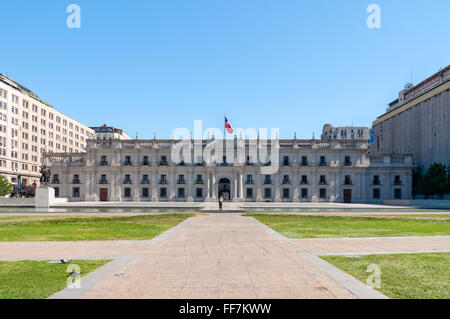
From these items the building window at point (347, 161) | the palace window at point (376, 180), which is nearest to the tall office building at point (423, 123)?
the palace window at point (376, 180)

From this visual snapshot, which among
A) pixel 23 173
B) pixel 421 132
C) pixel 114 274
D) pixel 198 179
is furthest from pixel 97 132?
pixel 114 274

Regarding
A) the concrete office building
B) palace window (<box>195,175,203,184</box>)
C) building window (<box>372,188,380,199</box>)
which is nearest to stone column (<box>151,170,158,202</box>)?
palace window (<box>195,175,203,184</box>)

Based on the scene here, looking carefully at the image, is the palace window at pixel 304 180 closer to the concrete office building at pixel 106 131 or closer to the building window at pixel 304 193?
the building window at pixel 304 193

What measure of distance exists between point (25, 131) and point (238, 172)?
5209cm

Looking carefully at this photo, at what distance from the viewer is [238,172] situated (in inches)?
2569

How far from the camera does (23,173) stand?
78.5 metres

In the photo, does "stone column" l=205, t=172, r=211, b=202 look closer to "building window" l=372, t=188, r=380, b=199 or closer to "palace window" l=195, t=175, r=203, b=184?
"palace window" l=195, t=175, r=203, b=184

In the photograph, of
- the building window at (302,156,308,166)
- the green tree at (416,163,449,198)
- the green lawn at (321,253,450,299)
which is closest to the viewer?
the green lawn at (321,253,450,299)

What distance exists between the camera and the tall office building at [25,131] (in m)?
72.4

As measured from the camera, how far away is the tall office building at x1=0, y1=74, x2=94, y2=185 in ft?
237

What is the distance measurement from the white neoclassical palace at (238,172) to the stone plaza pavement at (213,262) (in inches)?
1923

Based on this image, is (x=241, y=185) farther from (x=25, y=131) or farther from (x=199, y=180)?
(x=25, y=131)

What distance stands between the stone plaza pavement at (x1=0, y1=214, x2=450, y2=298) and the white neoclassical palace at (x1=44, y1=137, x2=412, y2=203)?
48.9 m

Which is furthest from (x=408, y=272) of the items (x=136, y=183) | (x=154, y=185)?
(x=136, y=183)
